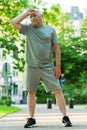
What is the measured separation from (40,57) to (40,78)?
39 cm

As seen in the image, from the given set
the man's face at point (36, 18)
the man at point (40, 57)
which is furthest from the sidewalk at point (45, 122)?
the man's face at point (36, 18)

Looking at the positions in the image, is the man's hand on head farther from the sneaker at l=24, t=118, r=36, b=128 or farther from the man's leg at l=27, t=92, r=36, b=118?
the sneaker at l=24, t=118, r=36, b=128

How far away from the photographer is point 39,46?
9414 mm

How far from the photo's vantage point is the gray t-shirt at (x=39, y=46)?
9406 mm

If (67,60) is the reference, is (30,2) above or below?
above

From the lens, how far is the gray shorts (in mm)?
9477

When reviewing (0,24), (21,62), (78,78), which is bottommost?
(78,78)

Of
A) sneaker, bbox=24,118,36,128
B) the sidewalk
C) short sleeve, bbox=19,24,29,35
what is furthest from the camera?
short sleeve, bbox=19,24,29,35

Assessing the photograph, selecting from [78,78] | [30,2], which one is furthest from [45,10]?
[78,78]

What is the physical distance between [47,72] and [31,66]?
282mm

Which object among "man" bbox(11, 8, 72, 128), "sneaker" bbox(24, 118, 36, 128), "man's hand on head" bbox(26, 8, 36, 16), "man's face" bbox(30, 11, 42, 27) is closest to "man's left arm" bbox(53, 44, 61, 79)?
"man" bbox(11, 8, 72, 128)

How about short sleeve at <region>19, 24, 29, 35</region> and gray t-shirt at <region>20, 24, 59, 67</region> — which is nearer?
gray t-shirt at <region>20, 24, 59, 67</region>

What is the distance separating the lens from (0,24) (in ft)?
90.0

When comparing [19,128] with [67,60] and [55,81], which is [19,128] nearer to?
[55,81]
